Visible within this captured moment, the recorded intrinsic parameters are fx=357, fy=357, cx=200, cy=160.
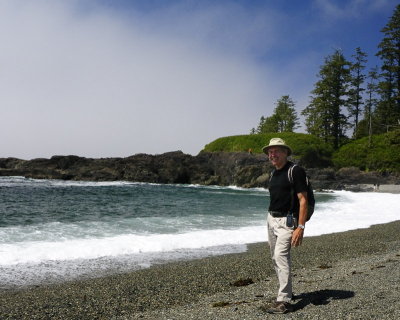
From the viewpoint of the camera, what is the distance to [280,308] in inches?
188

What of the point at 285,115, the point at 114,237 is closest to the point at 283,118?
the point at 285,115

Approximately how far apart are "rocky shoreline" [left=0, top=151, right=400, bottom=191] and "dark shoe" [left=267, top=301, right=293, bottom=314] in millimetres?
44112

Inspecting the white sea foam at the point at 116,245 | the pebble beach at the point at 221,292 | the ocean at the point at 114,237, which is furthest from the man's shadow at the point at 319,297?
the white sea foam at the point at 116,245

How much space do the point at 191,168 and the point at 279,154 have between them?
5784 cm

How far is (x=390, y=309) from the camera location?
4598 millimetres

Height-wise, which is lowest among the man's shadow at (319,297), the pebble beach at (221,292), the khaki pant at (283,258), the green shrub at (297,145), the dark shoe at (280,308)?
the pebble beach at (221,292)

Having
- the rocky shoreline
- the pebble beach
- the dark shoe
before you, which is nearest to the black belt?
the dark shoe

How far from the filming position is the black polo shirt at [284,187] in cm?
487

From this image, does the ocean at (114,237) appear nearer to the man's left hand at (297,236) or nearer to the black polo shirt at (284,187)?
the black polo shirt at (284,187)

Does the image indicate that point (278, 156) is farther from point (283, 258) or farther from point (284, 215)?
point (283, 258)

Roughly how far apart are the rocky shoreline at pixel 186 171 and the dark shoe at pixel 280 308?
44112 millimetres

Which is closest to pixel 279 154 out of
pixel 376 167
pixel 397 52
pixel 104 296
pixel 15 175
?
pixel 104 296

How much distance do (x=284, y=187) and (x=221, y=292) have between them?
2.52 meters

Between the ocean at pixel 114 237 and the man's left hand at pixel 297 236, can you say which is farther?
the ocean at pixel 114 237
